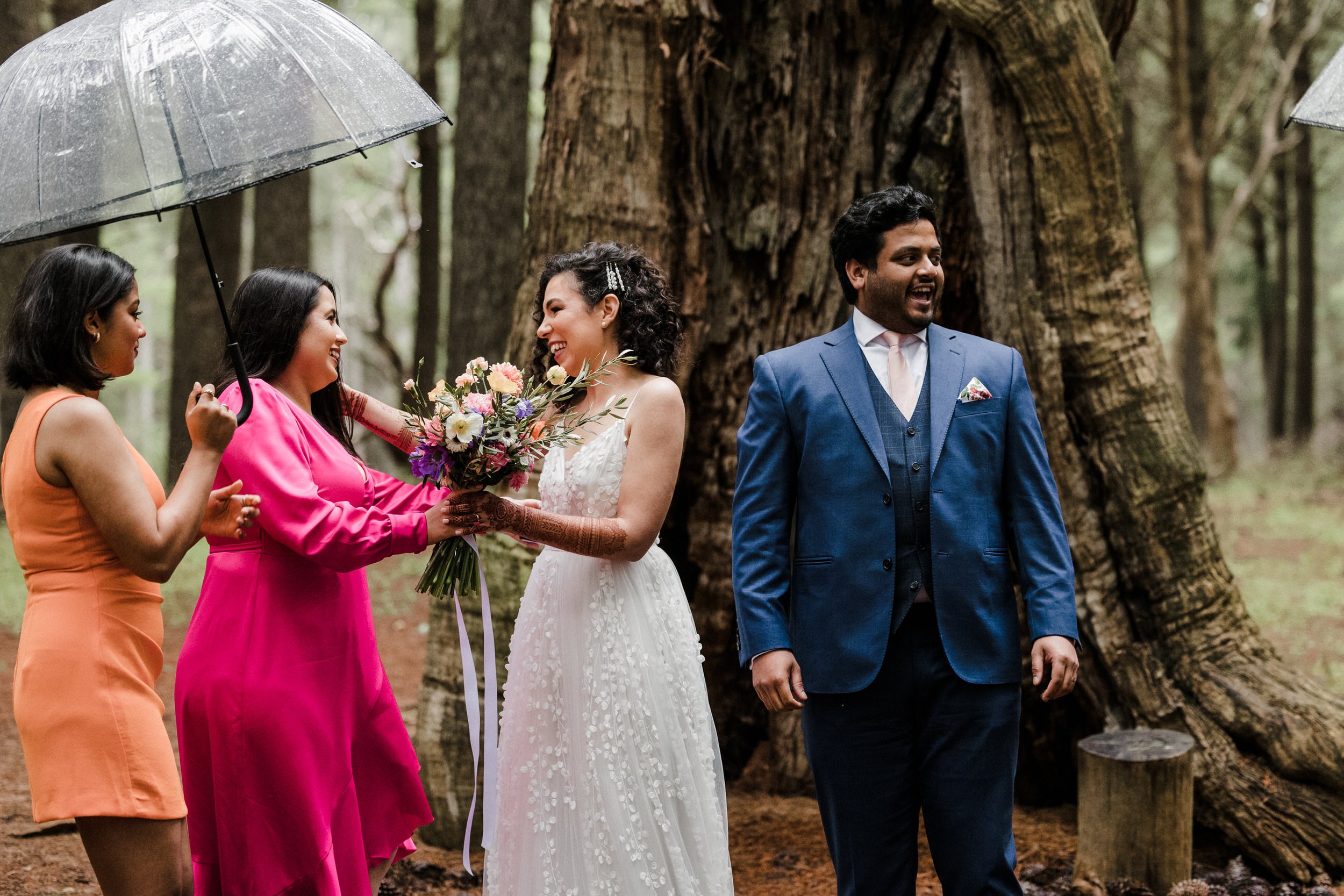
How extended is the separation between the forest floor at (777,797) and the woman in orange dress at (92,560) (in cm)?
224

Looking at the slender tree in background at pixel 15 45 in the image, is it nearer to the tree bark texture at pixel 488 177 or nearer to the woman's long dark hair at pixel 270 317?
the tree bark texture at pixel 488 177

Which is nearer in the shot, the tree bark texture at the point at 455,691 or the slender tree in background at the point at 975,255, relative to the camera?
the slender tree in background at the point at 975,255

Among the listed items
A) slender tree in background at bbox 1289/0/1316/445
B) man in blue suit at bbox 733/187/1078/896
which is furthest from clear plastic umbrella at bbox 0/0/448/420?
slender tree in background at bbox 1289/0/1316/445

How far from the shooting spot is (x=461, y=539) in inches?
143

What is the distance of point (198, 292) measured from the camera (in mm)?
12531

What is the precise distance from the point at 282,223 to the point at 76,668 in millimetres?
9994

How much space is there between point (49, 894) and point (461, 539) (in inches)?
110

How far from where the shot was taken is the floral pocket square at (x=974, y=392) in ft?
11.4

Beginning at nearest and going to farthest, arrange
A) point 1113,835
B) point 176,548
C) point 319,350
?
point 176,548
point 319,350
point 1113,835

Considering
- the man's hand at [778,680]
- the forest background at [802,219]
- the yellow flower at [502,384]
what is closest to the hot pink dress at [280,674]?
the yellow flower at [502,384]

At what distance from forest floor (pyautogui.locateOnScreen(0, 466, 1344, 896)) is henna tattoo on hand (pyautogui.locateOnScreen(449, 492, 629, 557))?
89.1 inches

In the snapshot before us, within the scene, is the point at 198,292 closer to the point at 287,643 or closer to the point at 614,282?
the point at 614,282

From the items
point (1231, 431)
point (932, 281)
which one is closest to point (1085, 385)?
point (932, 281)

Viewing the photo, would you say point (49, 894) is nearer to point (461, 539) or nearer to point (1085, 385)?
point (461, 539)
